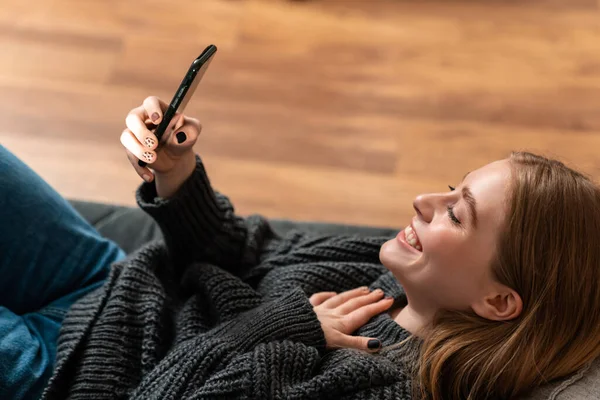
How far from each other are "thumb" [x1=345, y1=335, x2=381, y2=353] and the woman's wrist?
392 millimetres

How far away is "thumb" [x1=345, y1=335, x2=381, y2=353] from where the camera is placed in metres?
1.07

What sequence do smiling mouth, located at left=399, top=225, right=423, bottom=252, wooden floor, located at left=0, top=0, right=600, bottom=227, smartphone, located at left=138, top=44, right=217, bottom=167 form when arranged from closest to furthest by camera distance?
smartphone, located at left=138, top=44, right=217, bottom=167 → smiling mouth, located at left=399, top=225, right=423, bottom=252 → wooden floor, located at left=0, top=0, right=600, bottom=227

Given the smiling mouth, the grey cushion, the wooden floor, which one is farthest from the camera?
the wooden floor

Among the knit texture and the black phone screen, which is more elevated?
the black phone screen

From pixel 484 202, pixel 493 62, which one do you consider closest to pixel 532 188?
pixel 484 202

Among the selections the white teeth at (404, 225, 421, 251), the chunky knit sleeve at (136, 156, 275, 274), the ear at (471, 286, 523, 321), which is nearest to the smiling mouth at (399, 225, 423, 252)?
the white teeth at (404, 225, 421, 251)

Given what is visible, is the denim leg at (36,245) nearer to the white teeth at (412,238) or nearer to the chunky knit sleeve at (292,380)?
the chunky knit sleeve at (292,380)

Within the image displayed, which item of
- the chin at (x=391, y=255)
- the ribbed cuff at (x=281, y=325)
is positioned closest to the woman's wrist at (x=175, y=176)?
the ribbed cuff at (x=281, y=325)

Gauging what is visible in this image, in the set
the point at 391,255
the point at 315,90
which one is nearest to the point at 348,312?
the point at 391,255

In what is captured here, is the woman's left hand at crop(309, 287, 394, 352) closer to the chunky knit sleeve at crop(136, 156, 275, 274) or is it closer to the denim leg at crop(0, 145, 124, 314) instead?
the chunky knit sleeve at crop(136, 156, 275, 274)

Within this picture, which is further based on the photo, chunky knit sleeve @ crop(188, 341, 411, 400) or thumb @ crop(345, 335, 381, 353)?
thumb @ crop(345, 335, 381, 353)

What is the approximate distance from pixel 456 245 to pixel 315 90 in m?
1.16

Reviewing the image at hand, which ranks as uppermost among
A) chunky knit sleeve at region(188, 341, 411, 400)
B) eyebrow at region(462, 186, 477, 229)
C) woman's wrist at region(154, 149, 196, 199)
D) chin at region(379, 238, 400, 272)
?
eyebrow at region(462, 186, 477, 229)

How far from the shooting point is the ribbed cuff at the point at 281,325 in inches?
40.7
